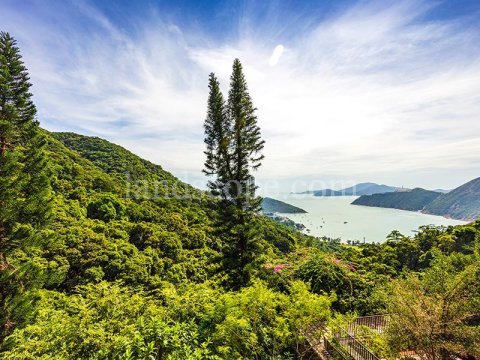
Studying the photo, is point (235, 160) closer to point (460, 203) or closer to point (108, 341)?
point (108, 341)

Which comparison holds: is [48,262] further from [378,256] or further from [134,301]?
[378,256]

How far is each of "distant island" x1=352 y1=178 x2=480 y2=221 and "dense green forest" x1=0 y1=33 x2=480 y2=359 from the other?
147 metres

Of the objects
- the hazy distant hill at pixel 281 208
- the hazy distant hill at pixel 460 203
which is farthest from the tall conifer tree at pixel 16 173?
the hazy distant hill at pixel 281 208

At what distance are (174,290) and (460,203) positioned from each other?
191279mm

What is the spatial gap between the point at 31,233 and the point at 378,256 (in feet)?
97.7

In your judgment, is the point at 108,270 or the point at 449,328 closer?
the point at 449,328

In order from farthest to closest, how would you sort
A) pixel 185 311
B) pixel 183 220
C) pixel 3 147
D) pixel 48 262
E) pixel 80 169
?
pixel 80 169
pixel 183 220
pixel 48 262
pixel 3 147
pixel 185 311

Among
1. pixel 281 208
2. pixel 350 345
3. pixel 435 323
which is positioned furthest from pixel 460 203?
pixel 435 323

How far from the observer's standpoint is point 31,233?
9992 mm

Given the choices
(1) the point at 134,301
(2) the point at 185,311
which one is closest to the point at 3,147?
(1) the point at 134,301

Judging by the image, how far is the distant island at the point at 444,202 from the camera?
439 ft

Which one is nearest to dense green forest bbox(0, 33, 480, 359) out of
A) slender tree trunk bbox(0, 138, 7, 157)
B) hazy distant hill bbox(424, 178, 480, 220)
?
slender tree trunk bbox(0, 138, 7, 157)

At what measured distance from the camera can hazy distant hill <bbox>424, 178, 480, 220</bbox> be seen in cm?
13162

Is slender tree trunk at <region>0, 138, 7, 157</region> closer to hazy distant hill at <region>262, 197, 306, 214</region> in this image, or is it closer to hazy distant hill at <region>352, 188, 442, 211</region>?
hazy distant hill at <region>262, 197, 306, 214</region>
